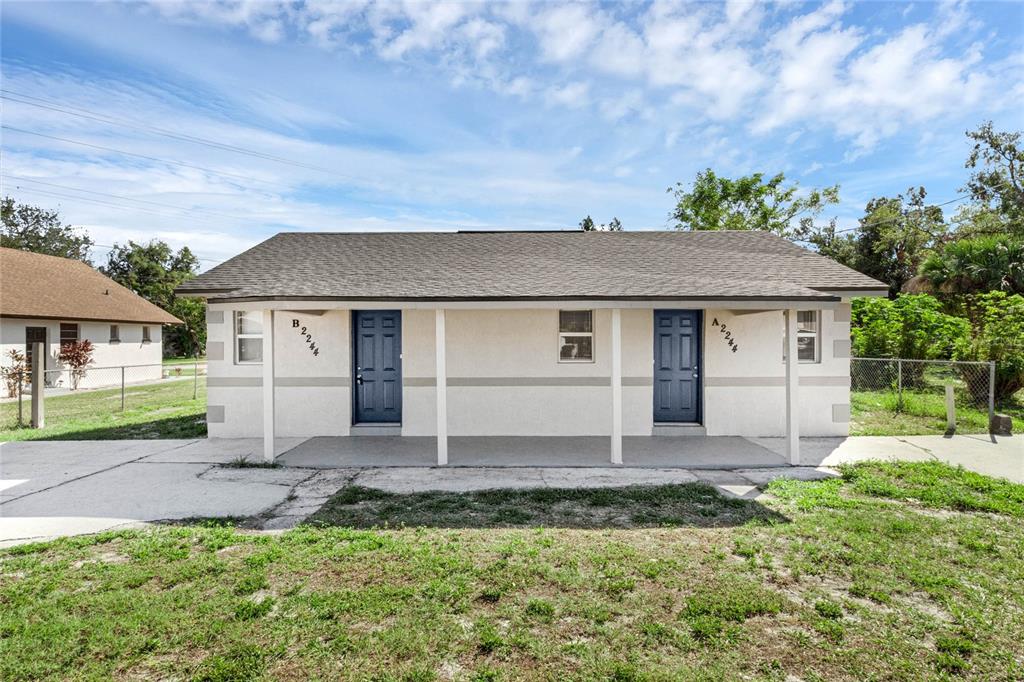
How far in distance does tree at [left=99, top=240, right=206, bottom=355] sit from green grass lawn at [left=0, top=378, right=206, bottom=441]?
18.4m

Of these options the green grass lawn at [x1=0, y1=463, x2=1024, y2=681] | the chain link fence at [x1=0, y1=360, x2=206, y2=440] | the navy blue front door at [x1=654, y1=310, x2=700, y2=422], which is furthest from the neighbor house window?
the chain link fence at [x1=0, y1=360, x2=206, y2=440]

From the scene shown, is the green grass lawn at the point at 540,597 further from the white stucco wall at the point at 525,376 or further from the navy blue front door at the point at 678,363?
the navy blue front door at the point at 678,363

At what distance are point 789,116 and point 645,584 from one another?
19502 mm

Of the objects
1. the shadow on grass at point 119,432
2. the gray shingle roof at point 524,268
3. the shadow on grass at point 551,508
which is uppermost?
the gray shingle roof at point 524,268

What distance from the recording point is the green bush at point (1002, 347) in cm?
1083

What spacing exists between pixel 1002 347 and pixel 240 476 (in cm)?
1587

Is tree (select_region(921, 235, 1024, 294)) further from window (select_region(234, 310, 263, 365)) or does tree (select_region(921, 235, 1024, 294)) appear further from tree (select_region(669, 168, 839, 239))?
window (select_region(234, 310, 263, 365))

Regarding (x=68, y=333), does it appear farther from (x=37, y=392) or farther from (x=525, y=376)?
(x=525, y=376)

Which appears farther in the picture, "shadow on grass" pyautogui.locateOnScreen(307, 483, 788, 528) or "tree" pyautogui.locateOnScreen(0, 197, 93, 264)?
"tree" pyautogui.locateOnScreen(0, 197, 93, 264)

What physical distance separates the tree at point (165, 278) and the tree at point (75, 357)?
12.8 m

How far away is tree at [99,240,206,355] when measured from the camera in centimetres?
3359

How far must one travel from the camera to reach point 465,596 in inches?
138

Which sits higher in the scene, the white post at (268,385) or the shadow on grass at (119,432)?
the white post at (268,385)

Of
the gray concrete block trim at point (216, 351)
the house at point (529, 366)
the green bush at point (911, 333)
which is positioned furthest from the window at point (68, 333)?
the green bush at point (911, 333)
